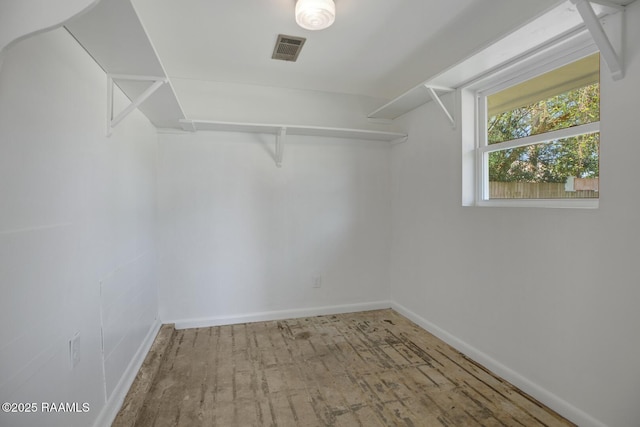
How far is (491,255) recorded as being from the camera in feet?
7.20

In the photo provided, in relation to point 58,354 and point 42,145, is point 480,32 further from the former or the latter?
point 58,354

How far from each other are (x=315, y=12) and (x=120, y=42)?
0.96 meters

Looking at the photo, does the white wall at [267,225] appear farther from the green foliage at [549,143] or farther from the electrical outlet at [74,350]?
the electrical outlet at [74,350]

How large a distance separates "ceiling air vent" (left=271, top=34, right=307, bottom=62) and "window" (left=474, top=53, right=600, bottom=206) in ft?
4.63

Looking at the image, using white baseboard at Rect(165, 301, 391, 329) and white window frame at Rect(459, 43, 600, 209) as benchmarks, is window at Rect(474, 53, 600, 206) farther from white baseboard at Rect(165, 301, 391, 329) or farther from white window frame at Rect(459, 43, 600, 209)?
white baseboard at Rect(165, 301, 391, 329)

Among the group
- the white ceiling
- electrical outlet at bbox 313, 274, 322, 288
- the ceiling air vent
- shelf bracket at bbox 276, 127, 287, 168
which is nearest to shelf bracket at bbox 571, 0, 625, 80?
the white ceiling

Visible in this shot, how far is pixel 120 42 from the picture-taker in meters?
1.43

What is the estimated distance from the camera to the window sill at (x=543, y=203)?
5.58 ft

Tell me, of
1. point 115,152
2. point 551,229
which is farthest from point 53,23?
point 551,229

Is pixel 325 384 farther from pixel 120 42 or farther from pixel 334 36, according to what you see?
pixel 334 36

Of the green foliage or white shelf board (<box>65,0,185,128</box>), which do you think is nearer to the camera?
white shelf board (<box>65,0,185,128</box>)

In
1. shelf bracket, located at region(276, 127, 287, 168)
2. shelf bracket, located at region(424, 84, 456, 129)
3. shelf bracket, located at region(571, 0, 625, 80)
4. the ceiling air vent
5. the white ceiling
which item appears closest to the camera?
shelf bracket, located at region(571, 0, 625, 80)

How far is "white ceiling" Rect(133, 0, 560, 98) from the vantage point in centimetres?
180

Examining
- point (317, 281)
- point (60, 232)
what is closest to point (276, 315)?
point (317, 281)
